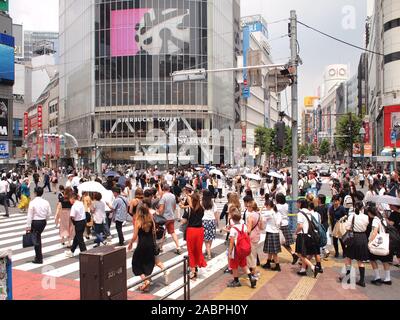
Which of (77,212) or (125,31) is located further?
(125,31)

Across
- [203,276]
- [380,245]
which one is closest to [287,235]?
[203,276]

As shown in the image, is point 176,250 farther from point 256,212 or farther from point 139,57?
point 139,57

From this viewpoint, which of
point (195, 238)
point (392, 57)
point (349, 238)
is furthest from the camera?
point (392, 57)

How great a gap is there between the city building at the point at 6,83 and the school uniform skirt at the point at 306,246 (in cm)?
5349

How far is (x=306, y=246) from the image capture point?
941 centimetres

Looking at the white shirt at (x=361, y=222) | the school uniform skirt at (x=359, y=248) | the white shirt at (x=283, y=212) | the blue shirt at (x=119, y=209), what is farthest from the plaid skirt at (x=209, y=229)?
the white shirt at (x=361, y=222)

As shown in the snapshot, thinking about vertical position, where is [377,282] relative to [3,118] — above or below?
below

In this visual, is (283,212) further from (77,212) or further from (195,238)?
(77,212)

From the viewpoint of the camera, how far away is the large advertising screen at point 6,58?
186ft

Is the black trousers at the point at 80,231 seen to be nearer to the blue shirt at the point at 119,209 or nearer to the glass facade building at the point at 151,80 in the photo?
the blue shirt at the point at 119,209

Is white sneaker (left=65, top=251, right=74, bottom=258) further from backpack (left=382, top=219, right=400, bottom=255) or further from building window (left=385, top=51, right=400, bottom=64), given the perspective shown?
building window (left=385, top=51, right=400, bottom=64)

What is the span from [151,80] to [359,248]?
205ft

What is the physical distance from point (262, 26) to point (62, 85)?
62.8 m
